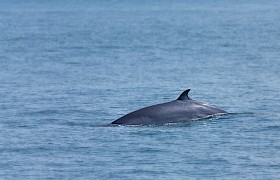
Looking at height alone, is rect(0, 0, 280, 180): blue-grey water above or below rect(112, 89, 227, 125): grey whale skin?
below

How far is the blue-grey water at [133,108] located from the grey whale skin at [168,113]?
266 millimetres

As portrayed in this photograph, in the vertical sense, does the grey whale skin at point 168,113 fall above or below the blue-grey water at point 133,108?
above

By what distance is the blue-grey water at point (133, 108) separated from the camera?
20547 millimetres

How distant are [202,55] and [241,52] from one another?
8.27 feet

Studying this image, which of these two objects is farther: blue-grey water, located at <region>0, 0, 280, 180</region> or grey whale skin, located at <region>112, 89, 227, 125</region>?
grey whale skin, located at <region>112, 89, 227, 125</region>

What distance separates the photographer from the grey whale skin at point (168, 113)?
80.1 feet

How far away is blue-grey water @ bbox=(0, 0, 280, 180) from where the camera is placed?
2055cm

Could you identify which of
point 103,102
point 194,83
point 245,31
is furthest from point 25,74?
point 245,31

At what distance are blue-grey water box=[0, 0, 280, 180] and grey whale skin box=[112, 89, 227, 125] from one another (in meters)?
0.27

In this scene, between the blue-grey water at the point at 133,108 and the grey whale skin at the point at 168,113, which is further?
the grey whale skin at the point at 168,113

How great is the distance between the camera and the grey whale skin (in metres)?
24.4

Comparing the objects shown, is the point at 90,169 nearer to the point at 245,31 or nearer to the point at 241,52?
the point at 241,52

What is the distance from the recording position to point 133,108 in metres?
27.8

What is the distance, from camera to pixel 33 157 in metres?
21.3
